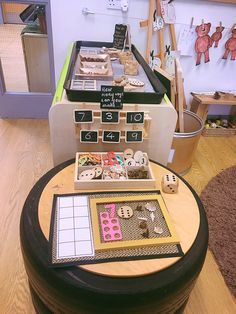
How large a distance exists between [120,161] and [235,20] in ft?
6.02

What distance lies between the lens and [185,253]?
0.74 meters

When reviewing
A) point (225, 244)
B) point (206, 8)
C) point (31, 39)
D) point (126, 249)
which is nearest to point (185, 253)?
point (126, 249)

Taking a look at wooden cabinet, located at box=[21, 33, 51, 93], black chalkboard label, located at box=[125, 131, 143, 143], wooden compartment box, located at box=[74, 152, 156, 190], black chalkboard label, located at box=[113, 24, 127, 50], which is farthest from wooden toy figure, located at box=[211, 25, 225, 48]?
wooden compartment box, located at box=[74, 152, 156, 190]

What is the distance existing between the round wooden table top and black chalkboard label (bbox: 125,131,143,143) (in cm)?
13

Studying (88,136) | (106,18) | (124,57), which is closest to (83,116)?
(88,136)

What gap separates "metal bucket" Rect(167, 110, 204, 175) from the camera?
1695 mm

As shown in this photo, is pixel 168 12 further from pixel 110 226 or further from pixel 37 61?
pixel 110 226

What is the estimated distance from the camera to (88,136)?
1048 millimetres

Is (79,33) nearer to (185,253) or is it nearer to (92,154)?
(92,154)

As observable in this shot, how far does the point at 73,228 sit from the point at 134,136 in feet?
1.56

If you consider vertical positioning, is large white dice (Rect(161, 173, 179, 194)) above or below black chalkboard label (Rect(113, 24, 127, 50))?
below

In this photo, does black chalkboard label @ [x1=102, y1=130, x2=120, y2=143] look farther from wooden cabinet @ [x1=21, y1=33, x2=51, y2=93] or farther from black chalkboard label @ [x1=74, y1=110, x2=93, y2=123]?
wooden cabinet @ [x1=21, y1=33, x2=51, y2=93]

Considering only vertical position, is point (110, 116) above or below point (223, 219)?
above

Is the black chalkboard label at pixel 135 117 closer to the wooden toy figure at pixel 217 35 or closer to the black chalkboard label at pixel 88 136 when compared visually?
the black chalkboard label at pixel 88 136
